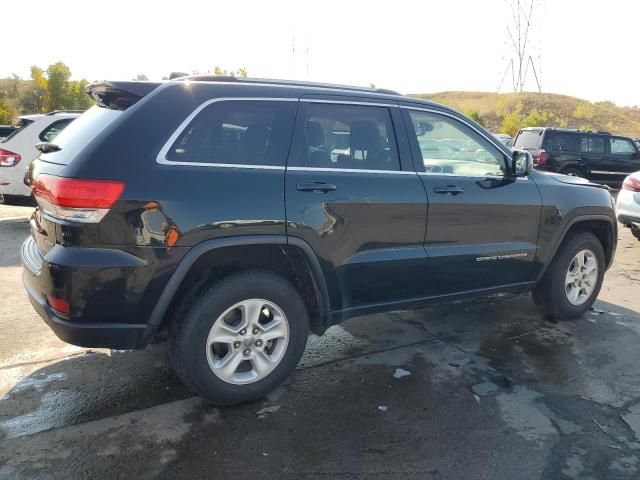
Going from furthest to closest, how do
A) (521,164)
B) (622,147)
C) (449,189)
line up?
(622,147), (521,164), (449,189)

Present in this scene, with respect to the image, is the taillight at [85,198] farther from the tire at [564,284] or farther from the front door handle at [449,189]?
the tire at [564,284]

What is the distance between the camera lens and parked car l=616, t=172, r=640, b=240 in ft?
24.4

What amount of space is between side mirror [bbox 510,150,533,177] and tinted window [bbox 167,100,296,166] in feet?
6.45

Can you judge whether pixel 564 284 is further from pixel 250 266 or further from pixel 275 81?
pixel 275 81

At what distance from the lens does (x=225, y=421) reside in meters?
3.08

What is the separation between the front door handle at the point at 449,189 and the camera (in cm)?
376

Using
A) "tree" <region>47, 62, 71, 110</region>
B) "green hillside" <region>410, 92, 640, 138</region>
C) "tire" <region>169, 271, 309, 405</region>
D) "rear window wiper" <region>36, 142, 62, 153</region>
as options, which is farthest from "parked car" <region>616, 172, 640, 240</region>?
"green hillside" <region>410, 92, 640, 138</region>

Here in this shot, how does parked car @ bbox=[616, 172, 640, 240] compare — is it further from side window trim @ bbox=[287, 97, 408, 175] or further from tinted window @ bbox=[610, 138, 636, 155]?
tinted window @ bbox=[610, 138, 636, 155]

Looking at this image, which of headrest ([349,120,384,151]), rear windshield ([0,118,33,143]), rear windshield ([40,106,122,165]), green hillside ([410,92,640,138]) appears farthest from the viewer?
green hillside ([410,92,640,138])

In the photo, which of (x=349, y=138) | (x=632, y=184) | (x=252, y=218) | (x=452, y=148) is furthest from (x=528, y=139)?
(x=252, y=218)

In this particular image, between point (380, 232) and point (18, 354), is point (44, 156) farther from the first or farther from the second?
point (380, 232)

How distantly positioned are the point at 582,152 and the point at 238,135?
1363 cm

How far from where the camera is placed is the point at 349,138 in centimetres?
355

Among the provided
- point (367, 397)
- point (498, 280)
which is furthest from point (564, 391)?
point (367, 397)
